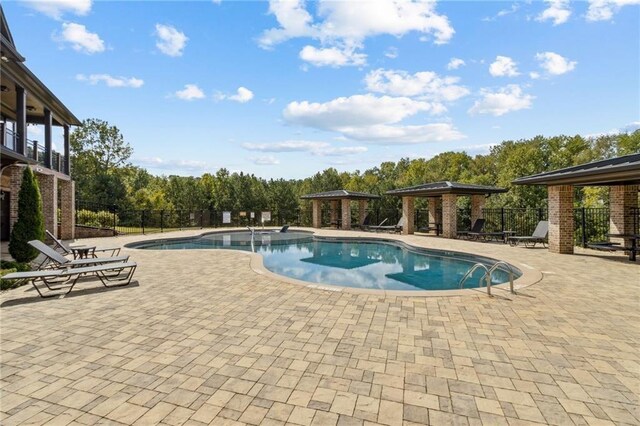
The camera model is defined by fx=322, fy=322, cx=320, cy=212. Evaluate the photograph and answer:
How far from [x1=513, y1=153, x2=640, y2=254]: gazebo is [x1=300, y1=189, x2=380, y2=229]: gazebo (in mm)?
11774

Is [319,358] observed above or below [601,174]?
below

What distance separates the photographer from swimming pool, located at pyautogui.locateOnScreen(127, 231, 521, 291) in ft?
30.5

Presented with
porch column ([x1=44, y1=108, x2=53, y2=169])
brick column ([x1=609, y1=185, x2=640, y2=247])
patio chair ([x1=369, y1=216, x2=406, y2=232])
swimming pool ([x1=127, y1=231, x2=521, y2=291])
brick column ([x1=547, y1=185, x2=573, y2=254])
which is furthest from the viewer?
patio chair ([x1=369, y1=216, x2=406, y2=232])

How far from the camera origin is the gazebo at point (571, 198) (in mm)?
10312

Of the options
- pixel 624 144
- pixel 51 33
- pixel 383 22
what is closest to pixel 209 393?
pixel 383 22

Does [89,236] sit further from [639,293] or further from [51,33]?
[639,293]

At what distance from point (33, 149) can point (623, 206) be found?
23.7 m

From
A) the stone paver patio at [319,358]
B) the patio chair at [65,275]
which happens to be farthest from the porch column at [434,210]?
the patio chair at [65,275]

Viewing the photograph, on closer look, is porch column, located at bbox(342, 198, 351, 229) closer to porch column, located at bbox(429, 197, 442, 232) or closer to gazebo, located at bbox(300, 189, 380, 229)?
gazebo, located at bbox(300, 189, 380, 229)

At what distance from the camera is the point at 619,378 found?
3074 millimetres

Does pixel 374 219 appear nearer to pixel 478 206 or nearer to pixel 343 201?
pixel 343 201

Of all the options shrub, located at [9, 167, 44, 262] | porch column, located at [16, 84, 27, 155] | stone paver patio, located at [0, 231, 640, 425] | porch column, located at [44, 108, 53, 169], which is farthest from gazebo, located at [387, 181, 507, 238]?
porch column, located at [44, 108, 53, 169]

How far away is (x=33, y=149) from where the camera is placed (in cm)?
1398

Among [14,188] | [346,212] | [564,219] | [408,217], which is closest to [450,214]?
[408,217]
